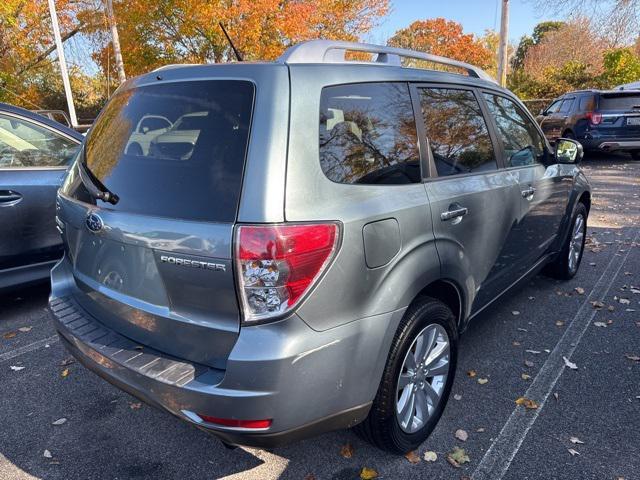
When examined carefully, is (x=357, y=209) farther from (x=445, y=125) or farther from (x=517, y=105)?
(x=517, y=105)

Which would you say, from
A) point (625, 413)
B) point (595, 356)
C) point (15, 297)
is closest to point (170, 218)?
point (625, 413)

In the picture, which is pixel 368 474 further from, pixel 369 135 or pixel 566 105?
pixel 566 105

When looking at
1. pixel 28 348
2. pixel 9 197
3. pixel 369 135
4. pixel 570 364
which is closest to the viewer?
pixel 369 135

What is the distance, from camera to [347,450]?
2393 mm

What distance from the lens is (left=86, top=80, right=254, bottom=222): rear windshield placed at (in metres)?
1.78

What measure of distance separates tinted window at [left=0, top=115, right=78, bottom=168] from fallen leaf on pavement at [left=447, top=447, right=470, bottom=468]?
3.68 m

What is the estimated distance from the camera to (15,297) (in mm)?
4340

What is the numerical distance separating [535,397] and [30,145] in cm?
414

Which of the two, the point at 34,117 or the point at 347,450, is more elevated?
the point at 34,117

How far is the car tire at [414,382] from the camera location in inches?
83.2

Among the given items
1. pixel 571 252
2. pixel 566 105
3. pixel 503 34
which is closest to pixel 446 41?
pixel 503 34

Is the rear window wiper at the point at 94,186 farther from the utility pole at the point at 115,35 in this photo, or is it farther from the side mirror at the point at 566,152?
the utility pole at the point at 115,35

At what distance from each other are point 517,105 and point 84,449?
11.6ft

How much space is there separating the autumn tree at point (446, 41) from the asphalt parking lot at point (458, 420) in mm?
35056
